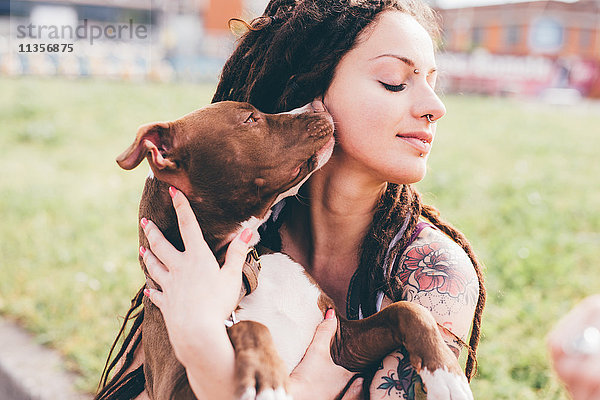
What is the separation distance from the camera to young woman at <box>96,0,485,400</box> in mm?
2289

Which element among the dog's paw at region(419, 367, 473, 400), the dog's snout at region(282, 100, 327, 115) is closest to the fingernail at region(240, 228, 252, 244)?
the dog's snout at region(282, 100, 327, 115)

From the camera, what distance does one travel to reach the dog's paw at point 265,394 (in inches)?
77.2

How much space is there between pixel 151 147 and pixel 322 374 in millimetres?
1054

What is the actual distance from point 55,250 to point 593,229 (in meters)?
5.36

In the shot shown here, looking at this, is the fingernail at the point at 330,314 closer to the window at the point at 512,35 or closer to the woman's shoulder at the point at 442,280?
the woman's shoulder at the point at 442,280

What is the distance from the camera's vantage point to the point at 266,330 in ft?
7.27

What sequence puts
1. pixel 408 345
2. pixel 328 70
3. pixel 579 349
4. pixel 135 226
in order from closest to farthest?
1. pixel 579 349
2. pixel 408 345
3. pixel 328 70
4. pixel 135 226

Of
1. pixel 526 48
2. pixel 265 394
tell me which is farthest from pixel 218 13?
pixel 265 394

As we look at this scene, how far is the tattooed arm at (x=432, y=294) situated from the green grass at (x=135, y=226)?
132 centimetres

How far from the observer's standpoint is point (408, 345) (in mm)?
2252

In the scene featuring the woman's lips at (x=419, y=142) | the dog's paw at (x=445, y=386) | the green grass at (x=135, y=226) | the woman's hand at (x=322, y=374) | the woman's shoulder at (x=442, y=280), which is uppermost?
the woman's lips at (x=419, y=142)

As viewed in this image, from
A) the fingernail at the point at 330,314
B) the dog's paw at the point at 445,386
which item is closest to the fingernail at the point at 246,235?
the fingernail at the point at 330,314

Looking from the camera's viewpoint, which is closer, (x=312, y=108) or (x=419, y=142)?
(x=419, y=142)

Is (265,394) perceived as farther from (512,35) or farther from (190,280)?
(512,35)
